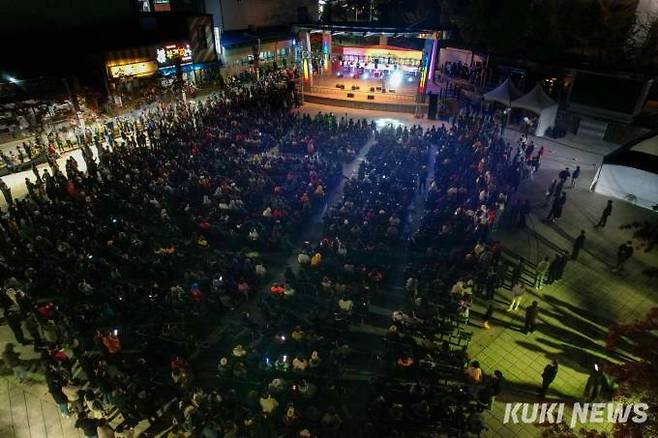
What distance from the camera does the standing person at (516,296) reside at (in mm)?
11312

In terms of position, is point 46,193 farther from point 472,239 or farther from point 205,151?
point 472,239

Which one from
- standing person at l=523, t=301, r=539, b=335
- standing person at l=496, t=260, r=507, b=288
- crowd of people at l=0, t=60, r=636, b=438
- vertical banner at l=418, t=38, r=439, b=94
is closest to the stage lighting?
vertical banner at l=418, t=38, r=439, b=94

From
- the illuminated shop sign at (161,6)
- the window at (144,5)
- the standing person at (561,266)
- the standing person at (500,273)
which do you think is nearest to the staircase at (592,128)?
the standing person at (561,266)

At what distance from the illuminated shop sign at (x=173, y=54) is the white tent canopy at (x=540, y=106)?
27.0 metres

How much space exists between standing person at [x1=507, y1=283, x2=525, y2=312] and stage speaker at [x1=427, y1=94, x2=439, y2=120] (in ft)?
Answer: 59.8

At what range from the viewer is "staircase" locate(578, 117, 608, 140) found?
885 inches

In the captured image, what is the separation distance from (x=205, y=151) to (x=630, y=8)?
83.4 ft

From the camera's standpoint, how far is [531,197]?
17.4 m

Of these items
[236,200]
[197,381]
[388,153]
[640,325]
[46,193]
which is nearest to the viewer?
[640,325]

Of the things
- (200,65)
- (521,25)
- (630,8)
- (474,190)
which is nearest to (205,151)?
(474,190)

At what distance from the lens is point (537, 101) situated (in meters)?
23.0

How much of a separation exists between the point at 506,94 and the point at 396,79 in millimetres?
12621

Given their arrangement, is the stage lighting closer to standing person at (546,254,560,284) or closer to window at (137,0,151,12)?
window at (137,0,151,12)

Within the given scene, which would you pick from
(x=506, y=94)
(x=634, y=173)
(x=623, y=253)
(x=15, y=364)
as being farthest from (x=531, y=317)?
(x=506, y=94)
